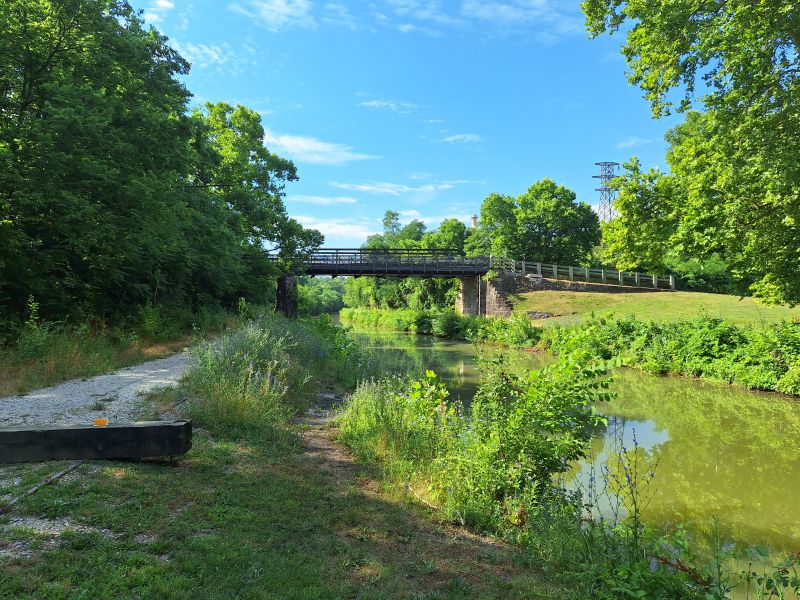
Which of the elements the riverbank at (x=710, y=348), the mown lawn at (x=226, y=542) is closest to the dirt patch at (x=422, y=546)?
the mown lawn at (x=226, y=542)

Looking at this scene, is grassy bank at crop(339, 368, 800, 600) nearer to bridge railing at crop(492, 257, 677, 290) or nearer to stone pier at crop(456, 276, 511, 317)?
stone pier at crop(456, 276, 511, 317)

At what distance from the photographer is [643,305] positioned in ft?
108

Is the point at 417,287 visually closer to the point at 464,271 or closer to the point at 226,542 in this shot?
the point at 464,271

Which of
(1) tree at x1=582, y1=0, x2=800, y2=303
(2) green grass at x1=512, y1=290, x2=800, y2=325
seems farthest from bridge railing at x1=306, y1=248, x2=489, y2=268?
(1) tree at x1=582, y1=0, x2=800, y2=303

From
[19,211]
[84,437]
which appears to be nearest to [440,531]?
[84,437]

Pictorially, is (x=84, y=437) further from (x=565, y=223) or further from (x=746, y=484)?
(x=565, y=223)

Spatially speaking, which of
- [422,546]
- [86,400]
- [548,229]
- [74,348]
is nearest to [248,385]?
[86,400]

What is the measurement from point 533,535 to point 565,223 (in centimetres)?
4827

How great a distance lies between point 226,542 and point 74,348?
1013cm

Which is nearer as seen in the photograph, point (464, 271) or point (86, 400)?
point (86, 400)

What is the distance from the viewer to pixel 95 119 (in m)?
11.6

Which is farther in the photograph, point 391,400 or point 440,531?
point 391,400

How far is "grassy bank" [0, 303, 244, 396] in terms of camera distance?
962cm

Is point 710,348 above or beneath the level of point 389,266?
beneath
